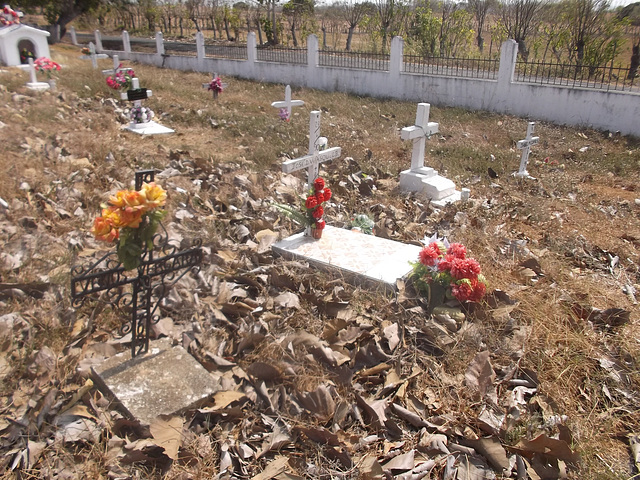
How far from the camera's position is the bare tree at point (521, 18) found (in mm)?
23828

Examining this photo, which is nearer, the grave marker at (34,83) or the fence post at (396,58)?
the grave marker at (34,83)

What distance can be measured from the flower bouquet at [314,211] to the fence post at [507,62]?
1089 cm

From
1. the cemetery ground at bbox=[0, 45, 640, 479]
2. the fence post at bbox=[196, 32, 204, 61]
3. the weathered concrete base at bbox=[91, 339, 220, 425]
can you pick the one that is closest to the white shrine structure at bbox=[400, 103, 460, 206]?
the cemetery ground at bbox=[0, 45, 640, 479]

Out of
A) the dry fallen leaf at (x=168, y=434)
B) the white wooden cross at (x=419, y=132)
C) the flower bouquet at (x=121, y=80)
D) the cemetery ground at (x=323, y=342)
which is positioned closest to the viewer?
the dry fallen leaf at (x=168, y=434)

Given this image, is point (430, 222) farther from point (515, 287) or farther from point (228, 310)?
point (228, 310)

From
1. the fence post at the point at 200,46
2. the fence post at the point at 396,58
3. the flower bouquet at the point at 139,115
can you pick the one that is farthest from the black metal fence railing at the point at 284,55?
the flower bouquet at the point at 139,115

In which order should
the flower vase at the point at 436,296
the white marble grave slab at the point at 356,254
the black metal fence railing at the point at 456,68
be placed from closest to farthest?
the flower vase at the point at 436,296
the white marble grave slab at the point at 356,254
the black metal fence railing at the point at 456,68

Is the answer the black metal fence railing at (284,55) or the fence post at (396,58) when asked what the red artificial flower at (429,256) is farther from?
the black metal fence railing at (284,55)

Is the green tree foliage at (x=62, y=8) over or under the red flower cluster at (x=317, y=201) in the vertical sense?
over

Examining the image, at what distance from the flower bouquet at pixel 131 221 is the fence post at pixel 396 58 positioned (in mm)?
14699

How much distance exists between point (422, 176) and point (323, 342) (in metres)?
4.73

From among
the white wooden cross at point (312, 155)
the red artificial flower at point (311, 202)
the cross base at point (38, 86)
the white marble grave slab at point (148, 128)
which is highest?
the cross base at point (38, 86)

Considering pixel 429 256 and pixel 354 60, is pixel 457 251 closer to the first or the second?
pixel 429 256

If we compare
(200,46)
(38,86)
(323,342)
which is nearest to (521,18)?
(200,46)
